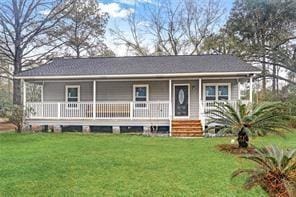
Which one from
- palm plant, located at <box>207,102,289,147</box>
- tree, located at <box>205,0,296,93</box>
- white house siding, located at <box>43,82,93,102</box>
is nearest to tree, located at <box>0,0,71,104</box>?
white house siding, located at <box>43,82,93,102</box>

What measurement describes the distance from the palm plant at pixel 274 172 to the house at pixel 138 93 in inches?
397

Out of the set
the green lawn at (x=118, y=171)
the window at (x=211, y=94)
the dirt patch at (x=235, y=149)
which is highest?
the window at (x=211, y=94)

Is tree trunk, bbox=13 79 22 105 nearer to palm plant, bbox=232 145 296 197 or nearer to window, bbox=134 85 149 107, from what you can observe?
window, bbox=134 85 149 107

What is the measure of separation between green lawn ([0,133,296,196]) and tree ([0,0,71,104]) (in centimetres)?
1810

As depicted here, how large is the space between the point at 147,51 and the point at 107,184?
103ft

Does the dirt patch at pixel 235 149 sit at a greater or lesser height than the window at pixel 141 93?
lesser

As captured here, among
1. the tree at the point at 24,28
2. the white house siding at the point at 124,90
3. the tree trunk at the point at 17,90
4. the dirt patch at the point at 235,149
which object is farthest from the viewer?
the tree trunk at the point at 17,90

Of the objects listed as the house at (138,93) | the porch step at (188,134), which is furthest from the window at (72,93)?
the porch step at (188,134)

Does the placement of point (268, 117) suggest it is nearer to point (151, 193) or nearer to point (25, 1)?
point (151, 193)

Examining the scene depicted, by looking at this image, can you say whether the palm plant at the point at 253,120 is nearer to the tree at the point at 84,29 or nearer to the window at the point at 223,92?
the window at the point at 223,92

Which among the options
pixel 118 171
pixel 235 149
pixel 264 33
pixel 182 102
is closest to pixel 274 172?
pixel 118 171

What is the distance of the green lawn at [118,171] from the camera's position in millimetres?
6911

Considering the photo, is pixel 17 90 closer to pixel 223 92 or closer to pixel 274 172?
pixel 223 92

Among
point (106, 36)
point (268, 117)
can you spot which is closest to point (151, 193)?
point (268, 117)
